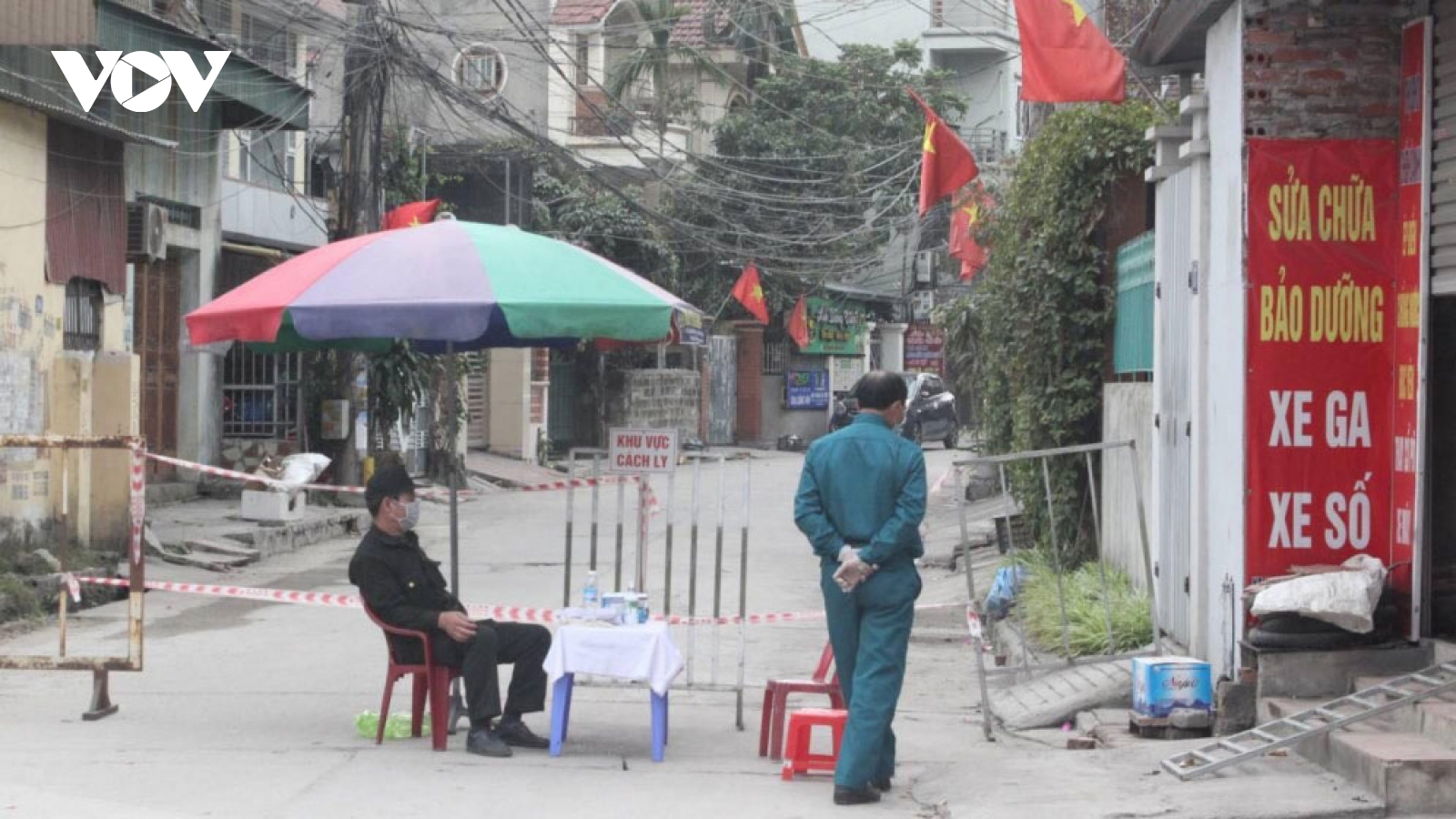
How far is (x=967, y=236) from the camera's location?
23.9m

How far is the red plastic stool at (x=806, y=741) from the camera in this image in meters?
8.10

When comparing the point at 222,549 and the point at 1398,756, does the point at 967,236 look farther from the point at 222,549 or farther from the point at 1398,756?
the point at 1398,756

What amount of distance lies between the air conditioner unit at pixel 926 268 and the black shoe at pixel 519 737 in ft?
147

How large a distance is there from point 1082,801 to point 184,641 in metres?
7.89

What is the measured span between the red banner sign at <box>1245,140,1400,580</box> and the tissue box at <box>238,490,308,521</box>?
13.9 m

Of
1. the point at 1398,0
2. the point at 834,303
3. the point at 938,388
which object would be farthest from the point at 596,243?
the point at 1398,0

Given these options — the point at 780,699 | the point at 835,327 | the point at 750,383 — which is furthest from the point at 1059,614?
the point at 835,327

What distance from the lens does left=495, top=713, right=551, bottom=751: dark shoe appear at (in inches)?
346

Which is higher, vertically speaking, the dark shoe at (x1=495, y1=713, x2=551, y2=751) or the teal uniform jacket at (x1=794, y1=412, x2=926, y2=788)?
the teal uniform jacket at (x1=794, y1=412, x2=926, y2=788)

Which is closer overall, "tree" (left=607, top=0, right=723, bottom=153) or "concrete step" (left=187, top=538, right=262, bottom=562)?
"concrete step" (left=187, top=538, right=262, bottom=562)

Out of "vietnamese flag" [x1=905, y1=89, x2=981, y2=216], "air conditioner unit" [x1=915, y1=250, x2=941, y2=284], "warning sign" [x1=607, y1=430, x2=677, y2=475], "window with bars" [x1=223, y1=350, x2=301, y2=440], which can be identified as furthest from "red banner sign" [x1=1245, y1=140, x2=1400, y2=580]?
"air conditioner unit" [x1=915, y1=250, x2=941, y2=284]

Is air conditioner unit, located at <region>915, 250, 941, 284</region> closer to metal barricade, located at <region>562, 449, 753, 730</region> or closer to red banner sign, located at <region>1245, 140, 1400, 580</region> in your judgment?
metal barricade, located at <region>562, 449, 753, 730</region>

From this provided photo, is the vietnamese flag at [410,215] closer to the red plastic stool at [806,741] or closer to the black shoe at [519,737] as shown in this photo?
the black shoe at [519,737]

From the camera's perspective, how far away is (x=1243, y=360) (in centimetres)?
854
